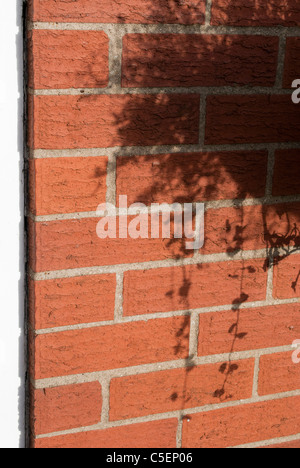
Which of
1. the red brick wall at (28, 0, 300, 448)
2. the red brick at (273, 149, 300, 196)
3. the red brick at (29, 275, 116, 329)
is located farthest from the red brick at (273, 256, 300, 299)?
the red brick at (29, 275, 116, 329)

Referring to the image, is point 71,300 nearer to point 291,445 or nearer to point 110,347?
point 110,347

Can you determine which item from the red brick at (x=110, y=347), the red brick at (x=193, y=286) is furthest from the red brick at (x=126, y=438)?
the red brick at (x=193, y=286)

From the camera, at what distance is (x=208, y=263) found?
3.86 feet

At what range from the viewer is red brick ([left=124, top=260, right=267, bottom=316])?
1136mm

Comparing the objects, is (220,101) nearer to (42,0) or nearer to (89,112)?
(89,112)

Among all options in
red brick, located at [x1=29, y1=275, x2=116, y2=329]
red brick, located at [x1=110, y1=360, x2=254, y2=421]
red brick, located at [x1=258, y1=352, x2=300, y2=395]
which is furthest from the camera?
red brick, located at [x1=258, y1=352, x2=300, y2=395]

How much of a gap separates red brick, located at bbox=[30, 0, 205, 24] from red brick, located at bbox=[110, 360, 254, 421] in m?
0.63

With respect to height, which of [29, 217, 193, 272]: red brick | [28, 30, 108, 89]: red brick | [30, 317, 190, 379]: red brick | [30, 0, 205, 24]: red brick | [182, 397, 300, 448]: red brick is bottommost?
[182, 397, 300, 448]: red brick

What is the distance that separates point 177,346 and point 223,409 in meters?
0.19

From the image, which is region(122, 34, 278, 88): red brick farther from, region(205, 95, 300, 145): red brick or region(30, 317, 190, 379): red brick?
region(30, 317, 190, 379): red brick

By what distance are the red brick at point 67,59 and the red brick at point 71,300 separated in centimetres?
33

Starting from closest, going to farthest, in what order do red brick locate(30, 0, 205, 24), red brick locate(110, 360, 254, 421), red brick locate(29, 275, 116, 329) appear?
1. red brick locate(30, 0, 205, 24)
2. red brick locate(29, 275, 116, 329)
3. red brick locate(110, 360, 254, 421)

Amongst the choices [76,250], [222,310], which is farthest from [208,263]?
[76,250]

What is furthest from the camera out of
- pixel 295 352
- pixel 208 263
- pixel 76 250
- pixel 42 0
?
pixel 295 352
